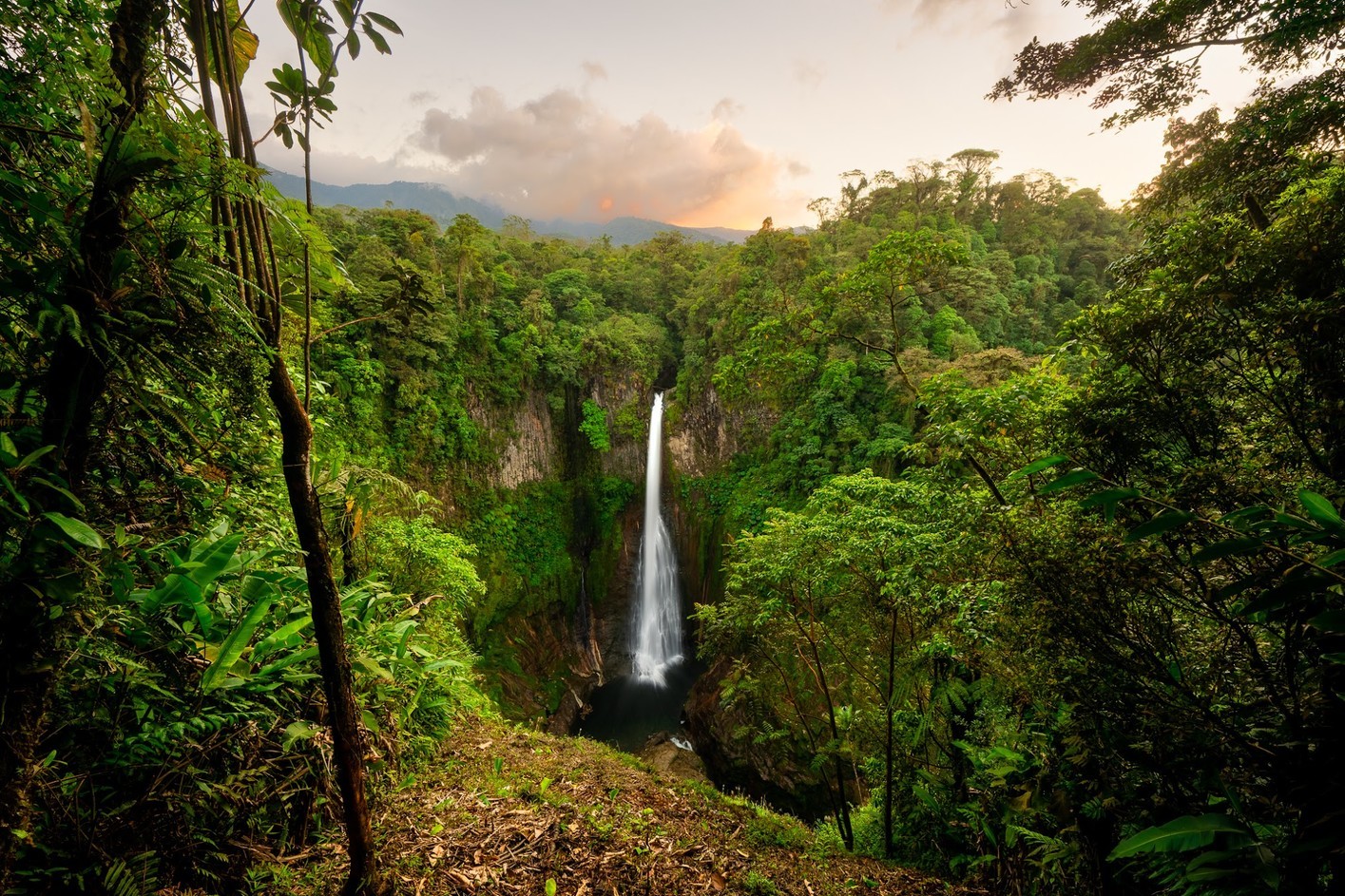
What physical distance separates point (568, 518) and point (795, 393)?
10.1m

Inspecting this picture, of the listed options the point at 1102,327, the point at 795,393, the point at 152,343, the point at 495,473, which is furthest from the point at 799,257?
the point at 152,343

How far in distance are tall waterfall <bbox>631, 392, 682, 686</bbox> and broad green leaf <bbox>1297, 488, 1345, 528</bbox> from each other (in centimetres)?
1754

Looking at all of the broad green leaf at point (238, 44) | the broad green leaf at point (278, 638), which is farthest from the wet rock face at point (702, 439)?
the broad green leaf at point (238, 44)

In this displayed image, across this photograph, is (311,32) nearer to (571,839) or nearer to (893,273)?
(571,839)

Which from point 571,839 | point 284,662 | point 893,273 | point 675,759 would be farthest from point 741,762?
point 284,662

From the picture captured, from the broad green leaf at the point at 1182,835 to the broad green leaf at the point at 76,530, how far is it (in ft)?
10.1

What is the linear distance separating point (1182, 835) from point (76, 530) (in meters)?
3.41

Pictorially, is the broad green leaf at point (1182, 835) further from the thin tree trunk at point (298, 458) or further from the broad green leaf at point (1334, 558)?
the thin tree trunk at point (298, 458)

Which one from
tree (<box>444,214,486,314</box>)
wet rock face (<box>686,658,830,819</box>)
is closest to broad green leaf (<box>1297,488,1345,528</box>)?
wet rock face (<box>686,658,830,819</box>)

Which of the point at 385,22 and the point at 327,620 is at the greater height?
the point at 385,22

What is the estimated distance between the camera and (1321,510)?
1004 mm

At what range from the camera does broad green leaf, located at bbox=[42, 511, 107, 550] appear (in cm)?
107

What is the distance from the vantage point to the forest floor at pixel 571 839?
2.23 metres

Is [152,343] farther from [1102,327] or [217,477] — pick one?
[1102,327]
